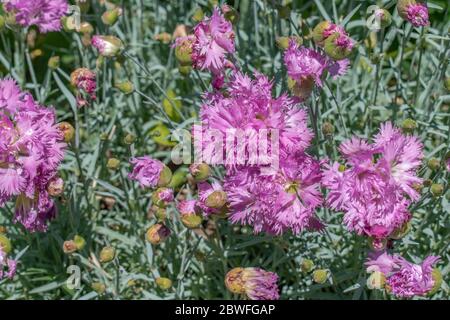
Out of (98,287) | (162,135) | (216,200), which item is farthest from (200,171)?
(162,135)

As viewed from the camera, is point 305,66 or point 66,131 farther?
point 66,131

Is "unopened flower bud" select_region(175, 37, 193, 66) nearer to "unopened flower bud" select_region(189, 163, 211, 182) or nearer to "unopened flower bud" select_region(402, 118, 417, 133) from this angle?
"unopened flower bud" select_region(189, 163, 211, 182)

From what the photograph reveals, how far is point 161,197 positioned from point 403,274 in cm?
50

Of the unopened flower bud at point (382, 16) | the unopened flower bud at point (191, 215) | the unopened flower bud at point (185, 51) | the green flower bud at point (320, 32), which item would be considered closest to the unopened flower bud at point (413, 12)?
the unopened flower bud at point (382, 16)

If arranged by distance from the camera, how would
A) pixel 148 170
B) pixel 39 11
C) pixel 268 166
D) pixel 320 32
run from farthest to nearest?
pixel 39 11, pixel 148 170, pixel 320 32, pixel 268 166

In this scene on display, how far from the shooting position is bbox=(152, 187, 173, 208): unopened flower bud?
4.47 feet

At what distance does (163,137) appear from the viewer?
1836 millimetres

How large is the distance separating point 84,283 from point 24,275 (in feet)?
0.55

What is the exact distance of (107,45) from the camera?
148 cm

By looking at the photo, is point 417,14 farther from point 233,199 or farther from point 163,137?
point 163,137

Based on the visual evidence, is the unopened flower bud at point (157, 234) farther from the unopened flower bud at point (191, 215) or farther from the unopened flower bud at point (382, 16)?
the unopened flower bud at point (382, 16)

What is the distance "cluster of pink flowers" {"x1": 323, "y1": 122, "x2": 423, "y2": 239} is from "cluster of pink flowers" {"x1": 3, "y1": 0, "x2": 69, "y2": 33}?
0.94 meters

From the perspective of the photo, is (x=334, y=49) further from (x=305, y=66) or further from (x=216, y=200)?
(x=216, y=200)

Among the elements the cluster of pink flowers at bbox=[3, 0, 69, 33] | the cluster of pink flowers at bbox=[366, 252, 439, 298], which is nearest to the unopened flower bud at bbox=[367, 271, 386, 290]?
the cluster of pink flowers at bbox=[366, 252, 439, 298]
